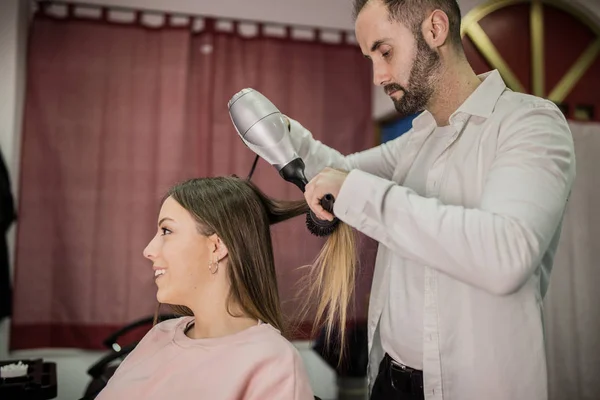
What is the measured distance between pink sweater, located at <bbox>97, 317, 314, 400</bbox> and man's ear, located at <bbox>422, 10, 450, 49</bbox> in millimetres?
816

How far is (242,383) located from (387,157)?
2.83 ft

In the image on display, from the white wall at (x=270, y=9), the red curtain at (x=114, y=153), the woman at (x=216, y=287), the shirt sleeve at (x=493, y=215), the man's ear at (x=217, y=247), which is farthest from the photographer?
the white wall at (x=270, y=9)

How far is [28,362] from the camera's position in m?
1.89

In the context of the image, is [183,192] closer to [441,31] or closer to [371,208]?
[371,208]

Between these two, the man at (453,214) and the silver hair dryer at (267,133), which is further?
the silver hair dryer at (267,133)

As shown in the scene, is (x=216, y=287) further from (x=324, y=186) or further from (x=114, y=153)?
(x=114, y=153)

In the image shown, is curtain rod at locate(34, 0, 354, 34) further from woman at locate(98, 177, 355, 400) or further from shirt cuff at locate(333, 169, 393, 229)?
shirt cuff at locate(333, 169, 393, 229)

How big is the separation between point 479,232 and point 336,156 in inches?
27.7

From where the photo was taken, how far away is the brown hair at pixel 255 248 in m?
1.29

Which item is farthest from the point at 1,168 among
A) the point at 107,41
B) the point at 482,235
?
the point at 482,235

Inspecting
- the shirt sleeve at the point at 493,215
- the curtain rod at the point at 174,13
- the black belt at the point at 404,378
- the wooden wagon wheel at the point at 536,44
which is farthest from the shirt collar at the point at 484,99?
the curtain rod at the point at 174,13

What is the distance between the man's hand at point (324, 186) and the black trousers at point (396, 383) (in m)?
0.50

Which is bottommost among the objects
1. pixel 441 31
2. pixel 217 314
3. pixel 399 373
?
pixel 399 373

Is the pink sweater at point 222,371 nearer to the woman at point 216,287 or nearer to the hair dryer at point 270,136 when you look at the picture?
the woman at point 216,287
